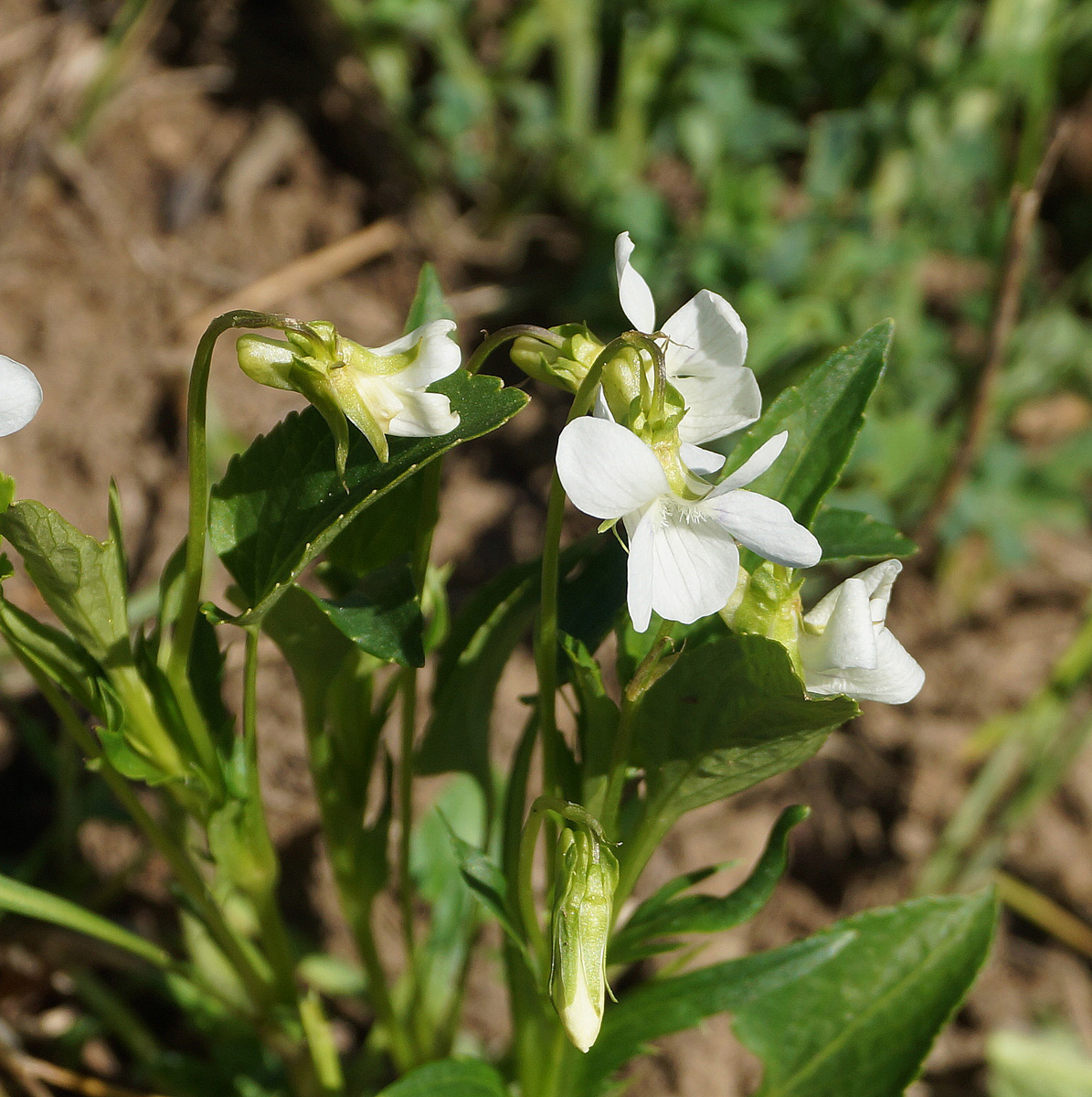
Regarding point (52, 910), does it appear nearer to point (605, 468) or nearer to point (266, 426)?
point (605, 468)

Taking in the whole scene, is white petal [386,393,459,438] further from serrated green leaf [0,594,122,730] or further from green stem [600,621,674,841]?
serrated green leaf [0,594,122,730]

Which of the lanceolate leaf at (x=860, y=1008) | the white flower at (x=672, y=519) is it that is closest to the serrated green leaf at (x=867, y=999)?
the lanceolate leaf at (x=860, y=1008)

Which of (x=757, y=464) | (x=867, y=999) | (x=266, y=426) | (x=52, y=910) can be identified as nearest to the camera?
(x=757, y=464)

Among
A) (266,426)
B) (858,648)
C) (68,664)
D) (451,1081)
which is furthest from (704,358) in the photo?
(266,426)

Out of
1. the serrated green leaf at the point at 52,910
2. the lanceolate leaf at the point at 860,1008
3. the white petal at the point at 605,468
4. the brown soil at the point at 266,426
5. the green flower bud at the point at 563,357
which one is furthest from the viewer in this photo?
the brown soil at the point at 266,426

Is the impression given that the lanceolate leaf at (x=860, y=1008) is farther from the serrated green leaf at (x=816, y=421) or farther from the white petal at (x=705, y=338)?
the white petal at (x=705, y=338)
